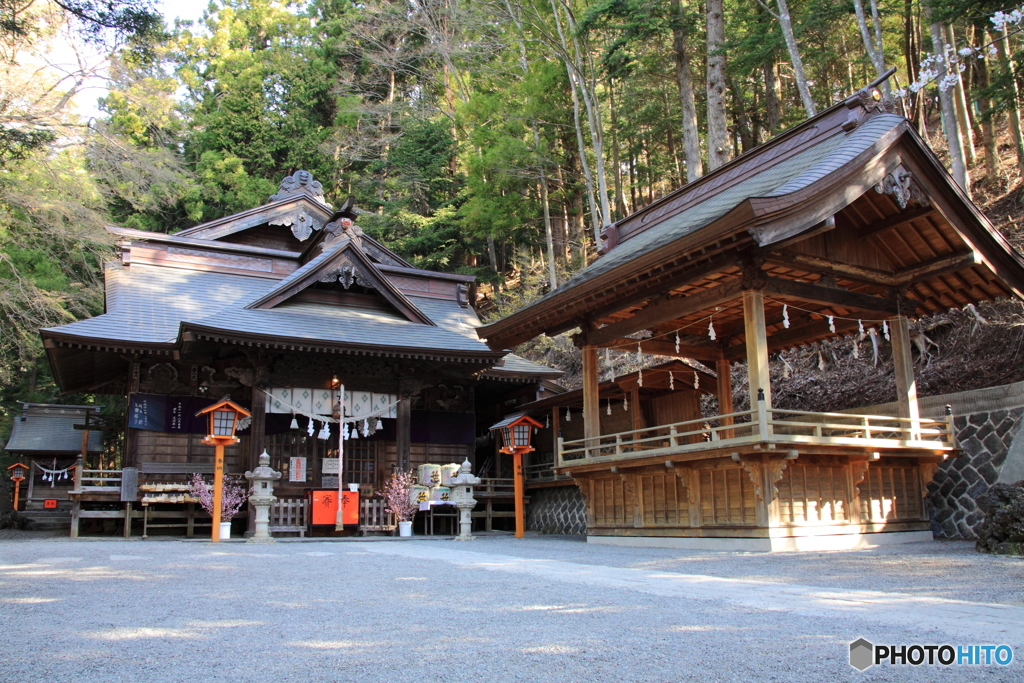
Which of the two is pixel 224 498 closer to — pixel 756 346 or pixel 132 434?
pixel 132 434

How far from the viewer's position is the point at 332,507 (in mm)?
15141

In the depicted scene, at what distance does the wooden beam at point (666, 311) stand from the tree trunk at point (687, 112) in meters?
7.71

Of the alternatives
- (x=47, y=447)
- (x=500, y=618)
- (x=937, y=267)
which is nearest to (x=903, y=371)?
(x=937, y=267)

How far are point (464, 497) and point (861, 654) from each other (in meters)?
10.7

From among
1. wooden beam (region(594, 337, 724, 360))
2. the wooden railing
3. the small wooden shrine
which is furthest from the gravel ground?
the small wooden shrine

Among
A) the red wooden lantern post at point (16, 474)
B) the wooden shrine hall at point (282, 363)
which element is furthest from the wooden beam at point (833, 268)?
the red wooden lantern post at point (16, 474)

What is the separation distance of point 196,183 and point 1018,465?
1227 inches

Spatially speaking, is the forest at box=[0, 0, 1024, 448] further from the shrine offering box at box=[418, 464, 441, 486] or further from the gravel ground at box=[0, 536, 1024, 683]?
the shrine offering box at box=[418, 464, 441, 486]

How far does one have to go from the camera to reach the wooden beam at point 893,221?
35.7 feet

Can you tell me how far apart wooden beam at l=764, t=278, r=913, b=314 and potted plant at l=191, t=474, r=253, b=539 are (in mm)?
10126

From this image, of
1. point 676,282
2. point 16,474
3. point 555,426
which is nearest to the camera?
point 676,282

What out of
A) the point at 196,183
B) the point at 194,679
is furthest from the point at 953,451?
the point at 196,183

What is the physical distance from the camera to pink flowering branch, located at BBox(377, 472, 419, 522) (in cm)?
1516

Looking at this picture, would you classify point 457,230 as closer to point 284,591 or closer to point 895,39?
point 895,39
